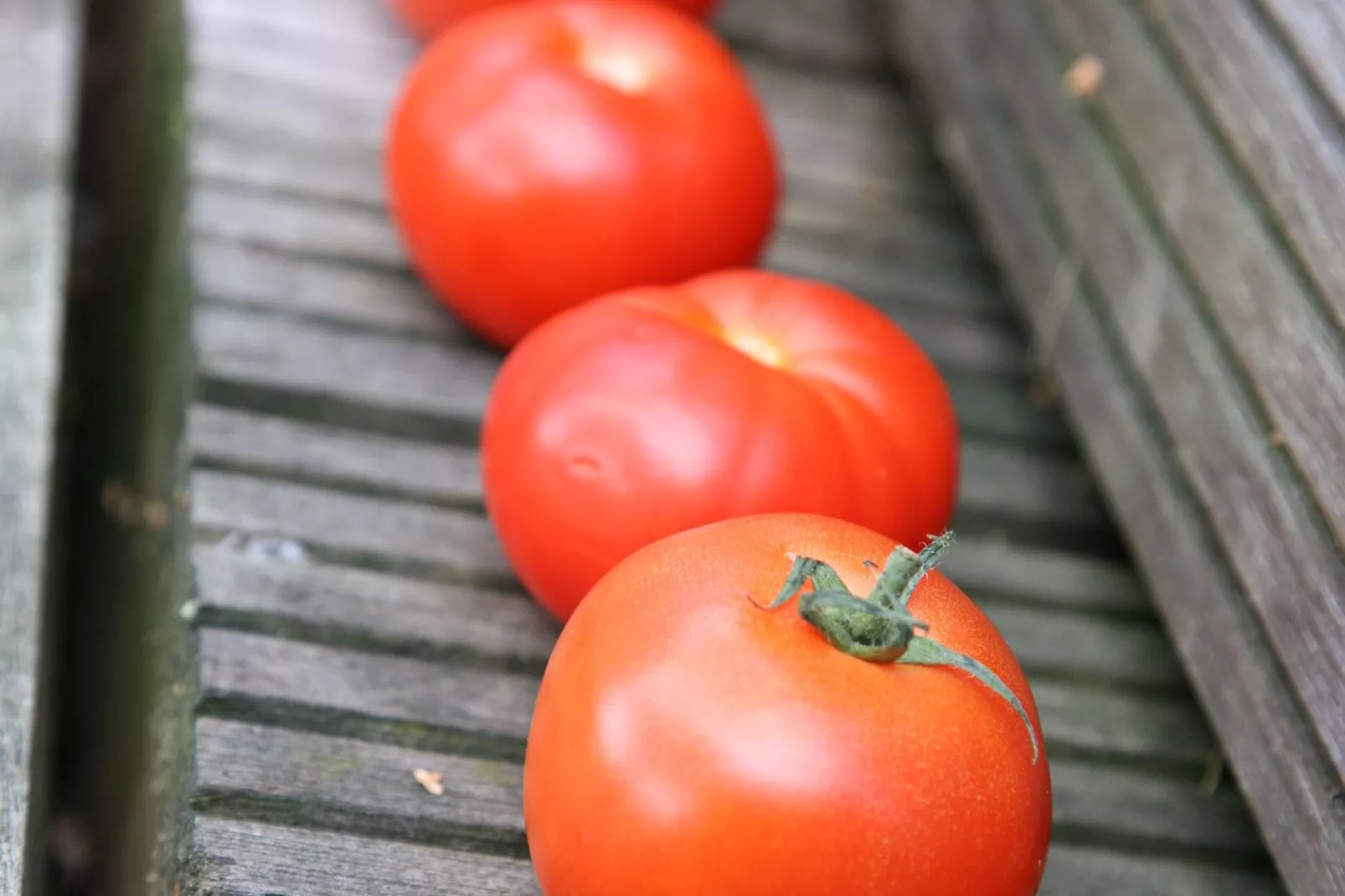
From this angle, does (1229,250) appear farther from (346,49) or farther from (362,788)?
(346,49)

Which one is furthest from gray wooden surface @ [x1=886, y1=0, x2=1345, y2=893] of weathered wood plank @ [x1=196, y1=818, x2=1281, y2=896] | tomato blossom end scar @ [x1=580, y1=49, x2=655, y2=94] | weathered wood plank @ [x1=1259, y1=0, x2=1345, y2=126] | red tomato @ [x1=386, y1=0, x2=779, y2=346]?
weathered wood plank @ [x1=196, y1=818, x2=1281, y2=896]

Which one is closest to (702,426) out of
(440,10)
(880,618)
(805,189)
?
(880,618)

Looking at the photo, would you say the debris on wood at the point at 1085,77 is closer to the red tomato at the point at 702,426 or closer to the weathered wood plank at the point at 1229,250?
the weathered wood plank at the point at 1229,250

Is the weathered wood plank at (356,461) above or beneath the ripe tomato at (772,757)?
beneath

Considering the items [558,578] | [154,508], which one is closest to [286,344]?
[154,508]

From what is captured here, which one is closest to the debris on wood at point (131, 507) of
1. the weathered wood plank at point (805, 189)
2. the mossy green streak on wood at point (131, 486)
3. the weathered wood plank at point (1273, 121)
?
the mossy green streak on wood at point (131, 486)

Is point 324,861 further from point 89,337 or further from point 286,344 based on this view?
point 89,337
